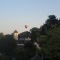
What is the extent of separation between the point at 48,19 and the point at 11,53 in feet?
35.6

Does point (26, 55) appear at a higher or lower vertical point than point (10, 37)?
lower

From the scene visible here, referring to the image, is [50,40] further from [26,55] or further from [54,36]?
[26,55]

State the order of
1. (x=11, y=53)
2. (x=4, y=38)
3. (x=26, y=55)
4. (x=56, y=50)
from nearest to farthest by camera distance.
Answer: (x=56, y=50) < (x=26, y=55) < (x=11, y=53) < (x=4, y=38)

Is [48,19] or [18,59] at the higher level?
[48,19]

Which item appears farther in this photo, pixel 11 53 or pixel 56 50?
pixel 11 53

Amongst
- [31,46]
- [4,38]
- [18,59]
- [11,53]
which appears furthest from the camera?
[31,46]

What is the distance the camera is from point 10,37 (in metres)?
54.7

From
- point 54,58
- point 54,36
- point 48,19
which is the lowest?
point 54,58

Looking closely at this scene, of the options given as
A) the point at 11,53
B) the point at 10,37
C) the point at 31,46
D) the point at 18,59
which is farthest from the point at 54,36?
the point at 31,46

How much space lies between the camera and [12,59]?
45.9 metres

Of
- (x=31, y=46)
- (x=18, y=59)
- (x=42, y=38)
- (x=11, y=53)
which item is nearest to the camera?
(x=42, y=38)

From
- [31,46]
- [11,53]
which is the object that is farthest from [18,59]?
A: [31,46]

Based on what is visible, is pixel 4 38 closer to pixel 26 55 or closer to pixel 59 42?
pixel 26 55

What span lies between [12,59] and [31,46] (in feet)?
43.8
